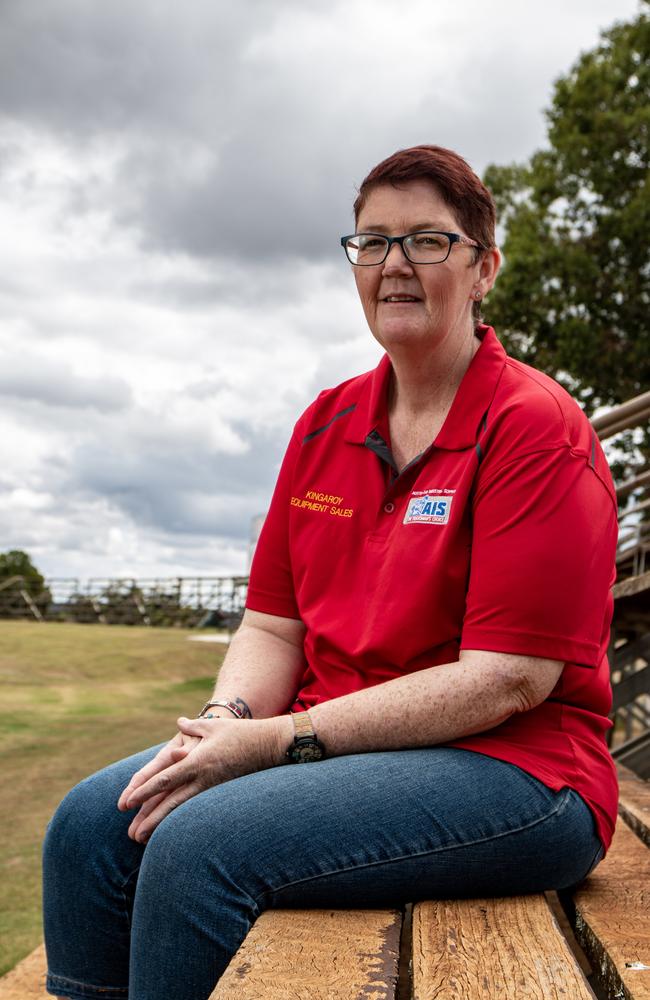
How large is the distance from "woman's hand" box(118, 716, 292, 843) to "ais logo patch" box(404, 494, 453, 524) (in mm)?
446

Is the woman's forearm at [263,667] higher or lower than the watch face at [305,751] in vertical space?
higher

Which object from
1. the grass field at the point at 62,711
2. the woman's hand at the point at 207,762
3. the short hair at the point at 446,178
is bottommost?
the grass field at the point at 62,711

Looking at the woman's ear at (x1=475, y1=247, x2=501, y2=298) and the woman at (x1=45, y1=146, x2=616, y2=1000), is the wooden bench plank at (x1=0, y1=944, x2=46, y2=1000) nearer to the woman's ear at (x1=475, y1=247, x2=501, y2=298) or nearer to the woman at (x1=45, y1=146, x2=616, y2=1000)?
the woman at (x1=45, y1=146, x2=616, y2=1000)

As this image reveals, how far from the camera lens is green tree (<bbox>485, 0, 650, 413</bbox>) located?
13.6 metres

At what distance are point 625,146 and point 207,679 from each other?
31.5 feet

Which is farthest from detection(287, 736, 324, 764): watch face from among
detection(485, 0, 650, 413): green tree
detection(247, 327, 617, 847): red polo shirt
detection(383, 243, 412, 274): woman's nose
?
detection(485, 0, 650, 413): green tree

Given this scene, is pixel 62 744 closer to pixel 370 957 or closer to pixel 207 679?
pixel 207 679

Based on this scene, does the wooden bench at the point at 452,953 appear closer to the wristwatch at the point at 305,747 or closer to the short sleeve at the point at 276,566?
the wristwatch at the point at 305,747

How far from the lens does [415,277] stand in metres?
2.02

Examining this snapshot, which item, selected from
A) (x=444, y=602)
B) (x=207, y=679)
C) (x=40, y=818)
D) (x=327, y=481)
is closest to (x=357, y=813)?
(x=444, y=602)

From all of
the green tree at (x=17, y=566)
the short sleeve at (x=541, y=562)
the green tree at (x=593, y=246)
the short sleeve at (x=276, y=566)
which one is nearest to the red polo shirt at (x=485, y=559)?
the short sleeve at (x=541, y=562)

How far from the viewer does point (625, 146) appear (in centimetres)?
1416

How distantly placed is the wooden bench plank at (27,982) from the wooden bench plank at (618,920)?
1.41 m

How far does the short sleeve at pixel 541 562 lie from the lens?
1.70m
